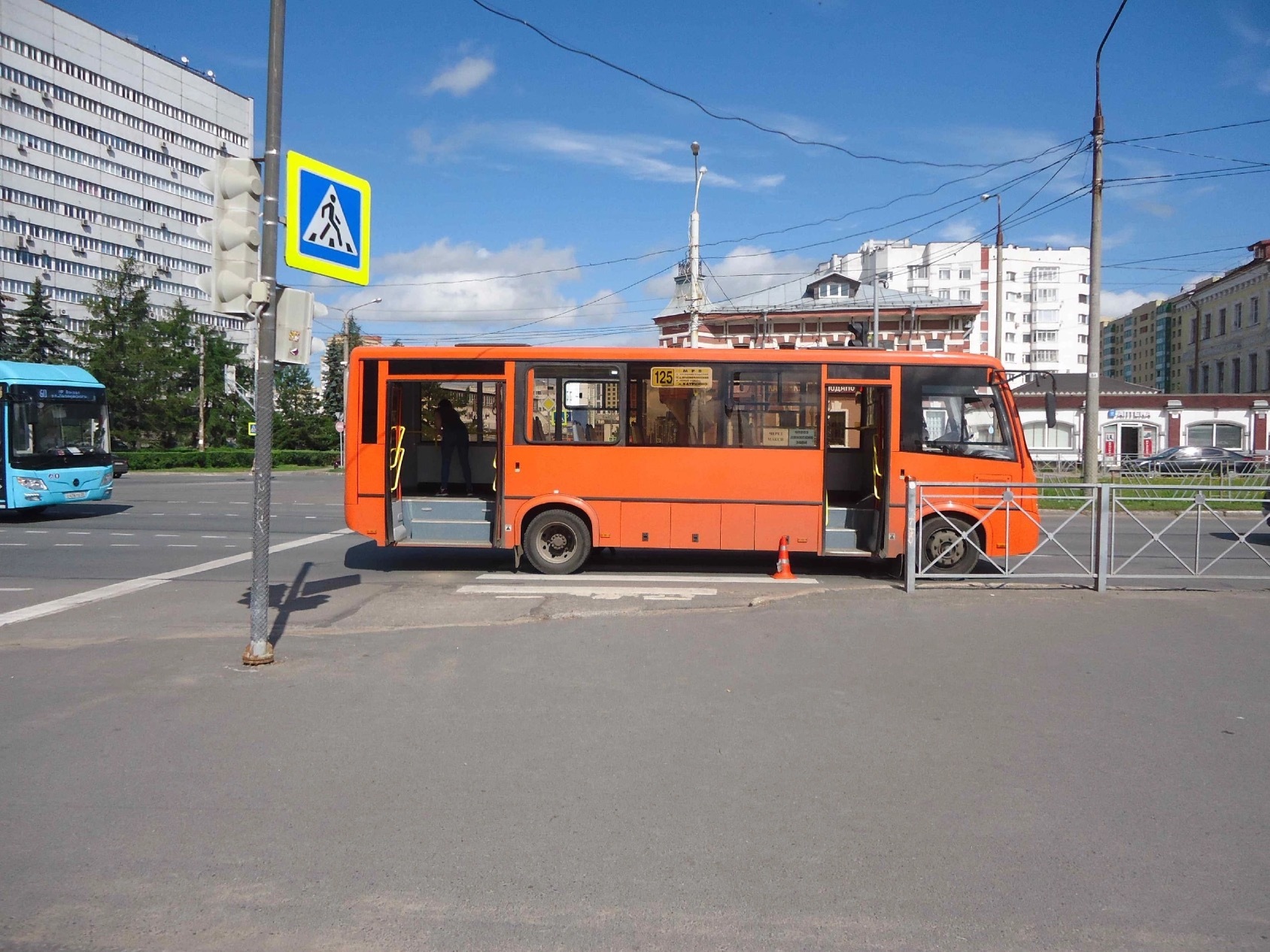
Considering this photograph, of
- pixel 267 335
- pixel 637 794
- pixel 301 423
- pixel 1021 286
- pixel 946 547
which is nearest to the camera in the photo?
pixel 637 794

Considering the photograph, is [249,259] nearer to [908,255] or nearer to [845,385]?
[845,385]

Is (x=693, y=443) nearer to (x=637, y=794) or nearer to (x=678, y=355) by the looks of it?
(x=678, y=355)

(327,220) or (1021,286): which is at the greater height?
(1021,286)

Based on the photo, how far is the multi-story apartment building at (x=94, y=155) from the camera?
77.2 metres

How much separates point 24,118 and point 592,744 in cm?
9111

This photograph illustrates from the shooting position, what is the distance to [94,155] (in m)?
84.5

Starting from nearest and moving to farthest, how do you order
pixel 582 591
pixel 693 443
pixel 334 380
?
1. pixel 582 591
2. pixel 693 443
3. pixel 334 380

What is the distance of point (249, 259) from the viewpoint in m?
7.59

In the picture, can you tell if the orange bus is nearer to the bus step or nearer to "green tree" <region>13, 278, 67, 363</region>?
the bus step

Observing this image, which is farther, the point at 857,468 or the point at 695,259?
the point at 695,259

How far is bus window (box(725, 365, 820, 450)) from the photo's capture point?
41.5ft

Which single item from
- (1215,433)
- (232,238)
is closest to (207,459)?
(232,238)

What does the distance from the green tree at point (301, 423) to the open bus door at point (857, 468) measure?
5347 centimetres

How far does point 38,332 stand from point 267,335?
60807mm
